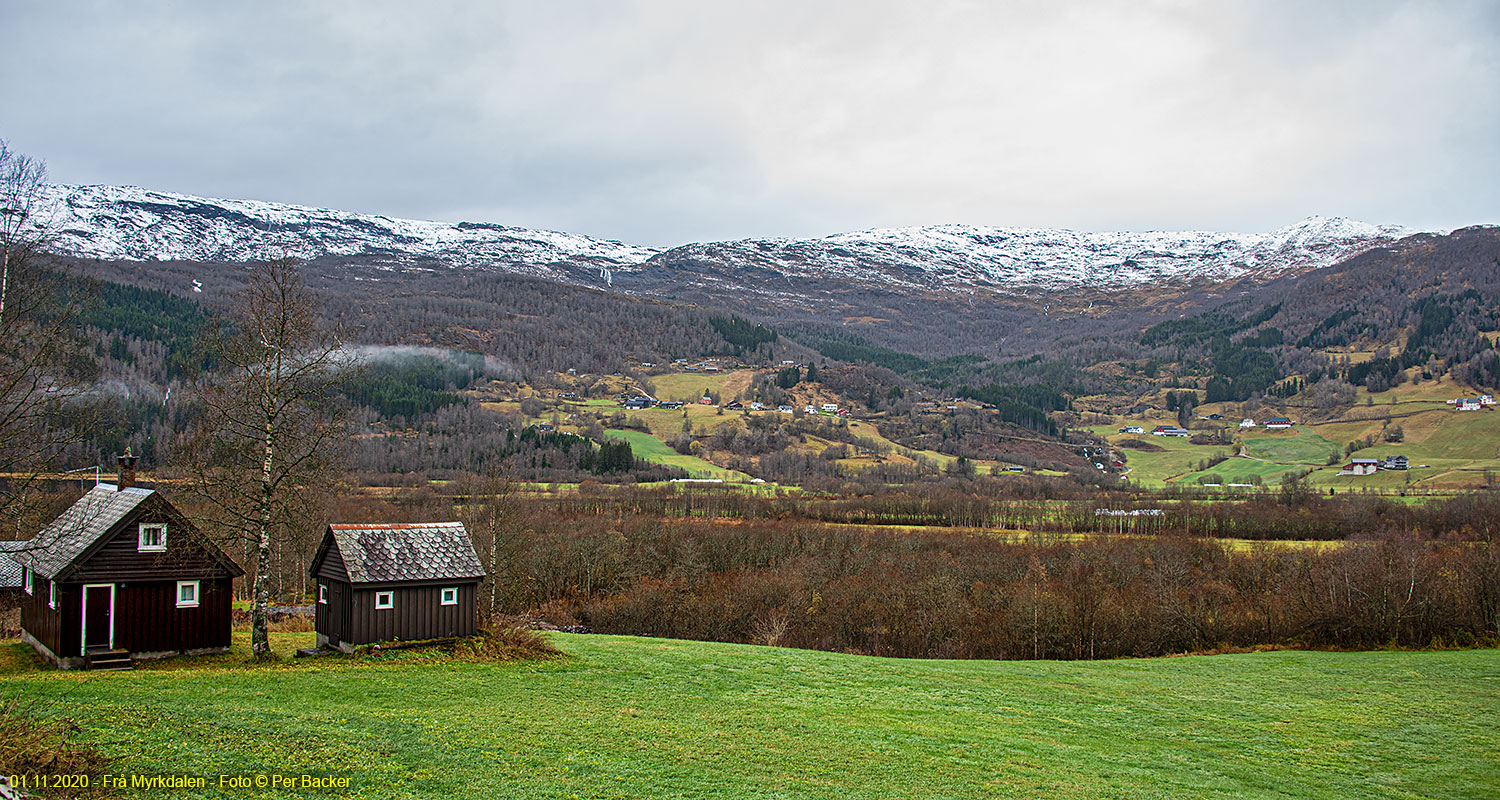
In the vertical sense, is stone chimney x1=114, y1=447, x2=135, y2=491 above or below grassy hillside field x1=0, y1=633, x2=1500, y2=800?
above

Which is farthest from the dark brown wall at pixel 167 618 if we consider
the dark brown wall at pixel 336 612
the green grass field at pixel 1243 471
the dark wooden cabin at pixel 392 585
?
the green grass field at pixel 1243 471

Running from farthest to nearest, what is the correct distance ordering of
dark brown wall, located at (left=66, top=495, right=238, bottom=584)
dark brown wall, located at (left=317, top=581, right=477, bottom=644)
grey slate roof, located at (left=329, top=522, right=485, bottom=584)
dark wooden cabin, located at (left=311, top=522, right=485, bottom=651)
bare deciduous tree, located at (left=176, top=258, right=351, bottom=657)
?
1. grey slate roof, located at (left=329, top=522, right=485, bottom=584)
2. dark wooden cabin, located at (left=311, top=522, right=485, bottom=651)
3. dark brown wall, located at (left=317, top=581, right=477, bottom=644)
4. bare deciduous tree, located at (left=176, top=258, right=351, bottom=657)
5. dark brown wall, located at (left=66, top=495, right=238, bottom=584)

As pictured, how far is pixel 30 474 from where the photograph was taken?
14.3 metres

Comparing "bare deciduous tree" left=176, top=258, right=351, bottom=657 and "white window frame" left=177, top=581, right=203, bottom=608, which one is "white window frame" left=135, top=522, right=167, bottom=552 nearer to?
"white window frame" left=177, top=581, right=203, bottom=608

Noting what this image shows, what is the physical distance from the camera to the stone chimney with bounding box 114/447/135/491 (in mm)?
27219

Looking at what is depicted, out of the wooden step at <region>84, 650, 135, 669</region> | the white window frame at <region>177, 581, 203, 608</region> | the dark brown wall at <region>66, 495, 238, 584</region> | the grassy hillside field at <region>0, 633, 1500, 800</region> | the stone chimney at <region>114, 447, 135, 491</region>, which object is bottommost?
the grassy hillside field at <region>0, 633, 1500, 800</region>

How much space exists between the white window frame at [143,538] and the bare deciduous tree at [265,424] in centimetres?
140

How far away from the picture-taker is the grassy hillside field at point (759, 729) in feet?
51.9

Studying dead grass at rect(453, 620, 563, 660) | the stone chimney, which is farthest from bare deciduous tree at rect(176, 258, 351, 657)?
dead grass at rect(453, 620, 563, 660)

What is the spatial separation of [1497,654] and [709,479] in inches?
4850

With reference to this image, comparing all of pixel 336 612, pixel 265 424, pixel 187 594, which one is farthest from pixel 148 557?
pixel 336 612

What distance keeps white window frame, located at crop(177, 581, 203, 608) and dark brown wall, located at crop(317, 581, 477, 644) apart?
3.86 metres

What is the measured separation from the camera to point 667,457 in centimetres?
17150

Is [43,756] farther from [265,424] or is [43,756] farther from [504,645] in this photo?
[504,645]
